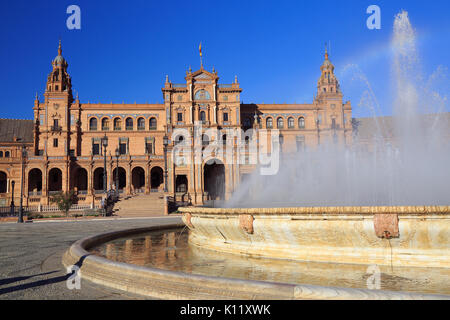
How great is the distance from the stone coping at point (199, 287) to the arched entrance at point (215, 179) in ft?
127

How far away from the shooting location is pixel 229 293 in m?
4.64

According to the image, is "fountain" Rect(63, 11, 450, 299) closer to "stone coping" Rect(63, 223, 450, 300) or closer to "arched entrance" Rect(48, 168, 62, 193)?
"stone coping" Rect(63, 223, 450, 300)

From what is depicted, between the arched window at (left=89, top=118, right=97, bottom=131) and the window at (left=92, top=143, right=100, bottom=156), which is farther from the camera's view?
the arched window at (left=89, top=118, right=97, bottom=131)

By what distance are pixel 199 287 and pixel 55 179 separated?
2106 inches

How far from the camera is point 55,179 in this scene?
171 ft

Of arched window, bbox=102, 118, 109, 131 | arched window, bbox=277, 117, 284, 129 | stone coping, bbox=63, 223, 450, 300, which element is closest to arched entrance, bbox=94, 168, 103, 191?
arched window, bbox=102, 118, 109, 131

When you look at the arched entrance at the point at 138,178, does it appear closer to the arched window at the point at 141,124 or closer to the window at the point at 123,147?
the window at the point at 123,147

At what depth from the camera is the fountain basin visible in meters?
6.00

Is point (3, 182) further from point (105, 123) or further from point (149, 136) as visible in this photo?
point (149, 136)

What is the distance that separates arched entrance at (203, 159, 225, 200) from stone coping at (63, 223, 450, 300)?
38564 mm

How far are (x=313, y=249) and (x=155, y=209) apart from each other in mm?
28316

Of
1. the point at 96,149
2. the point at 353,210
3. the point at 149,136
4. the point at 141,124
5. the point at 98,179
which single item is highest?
the point at 141,124

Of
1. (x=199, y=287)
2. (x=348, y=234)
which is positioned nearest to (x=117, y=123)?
(x=348, y=234)

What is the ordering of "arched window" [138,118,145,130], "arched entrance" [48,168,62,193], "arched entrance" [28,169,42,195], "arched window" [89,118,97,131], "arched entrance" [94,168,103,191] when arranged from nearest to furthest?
"arched entrance" [28,169,42,195] < "arched entrance" [48,168,62,193] < "arched entrance" [94,168,103,191] < "arched window" [89,118,97,131] < "arched window" [138,118,145,130]
